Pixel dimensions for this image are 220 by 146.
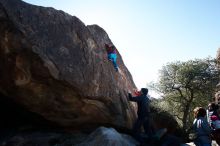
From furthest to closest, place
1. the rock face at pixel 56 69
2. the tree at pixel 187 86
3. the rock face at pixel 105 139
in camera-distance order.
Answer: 1. the tree at pixel 187 86
2. the rock face at pixel 56 69
3. the rock face at pixel 105 139

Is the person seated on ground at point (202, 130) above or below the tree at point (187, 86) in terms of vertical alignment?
below

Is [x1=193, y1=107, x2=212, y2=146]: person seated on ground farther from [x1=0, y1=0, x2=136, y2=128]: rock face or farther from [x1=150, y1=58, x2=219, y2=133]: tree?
[x1=150, y1=58, x2=219, y2=133]: tree

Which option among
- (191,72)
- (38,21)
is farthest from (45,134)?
(191,72)

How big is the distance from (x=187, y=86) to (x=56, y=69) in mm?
28808

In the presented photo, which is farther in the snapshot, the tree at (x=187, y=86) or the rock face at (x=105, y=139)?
the tree at (x=187, y=86)

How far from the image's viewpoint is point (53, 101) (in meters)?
12.8

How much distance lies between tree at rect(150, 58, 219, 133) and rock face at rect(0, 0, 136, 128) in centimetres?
2270

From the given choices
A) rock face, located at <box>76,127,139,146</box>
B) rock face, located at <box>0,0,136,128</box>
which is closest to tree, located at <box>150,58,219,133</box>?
rock face, located at <box>0,0,136,128</box>

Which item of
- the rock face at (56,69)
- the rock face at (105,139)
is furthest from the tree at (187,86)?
the rock face at (105,139)

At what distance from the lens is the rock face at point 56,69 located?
11.3 metres

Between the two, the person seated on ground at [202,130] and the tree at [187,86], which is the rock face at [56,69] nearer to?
the person seated on ground at [202,130]

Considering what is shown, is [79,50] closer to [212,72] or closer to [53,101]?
[53,101]

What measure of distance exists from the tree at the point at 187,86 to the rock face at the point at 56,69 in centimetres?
2270

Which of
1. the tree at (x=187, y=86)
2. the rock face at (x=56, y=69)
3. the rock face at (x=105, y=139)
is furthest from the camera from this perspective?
the tree at (x=187, y=86)
